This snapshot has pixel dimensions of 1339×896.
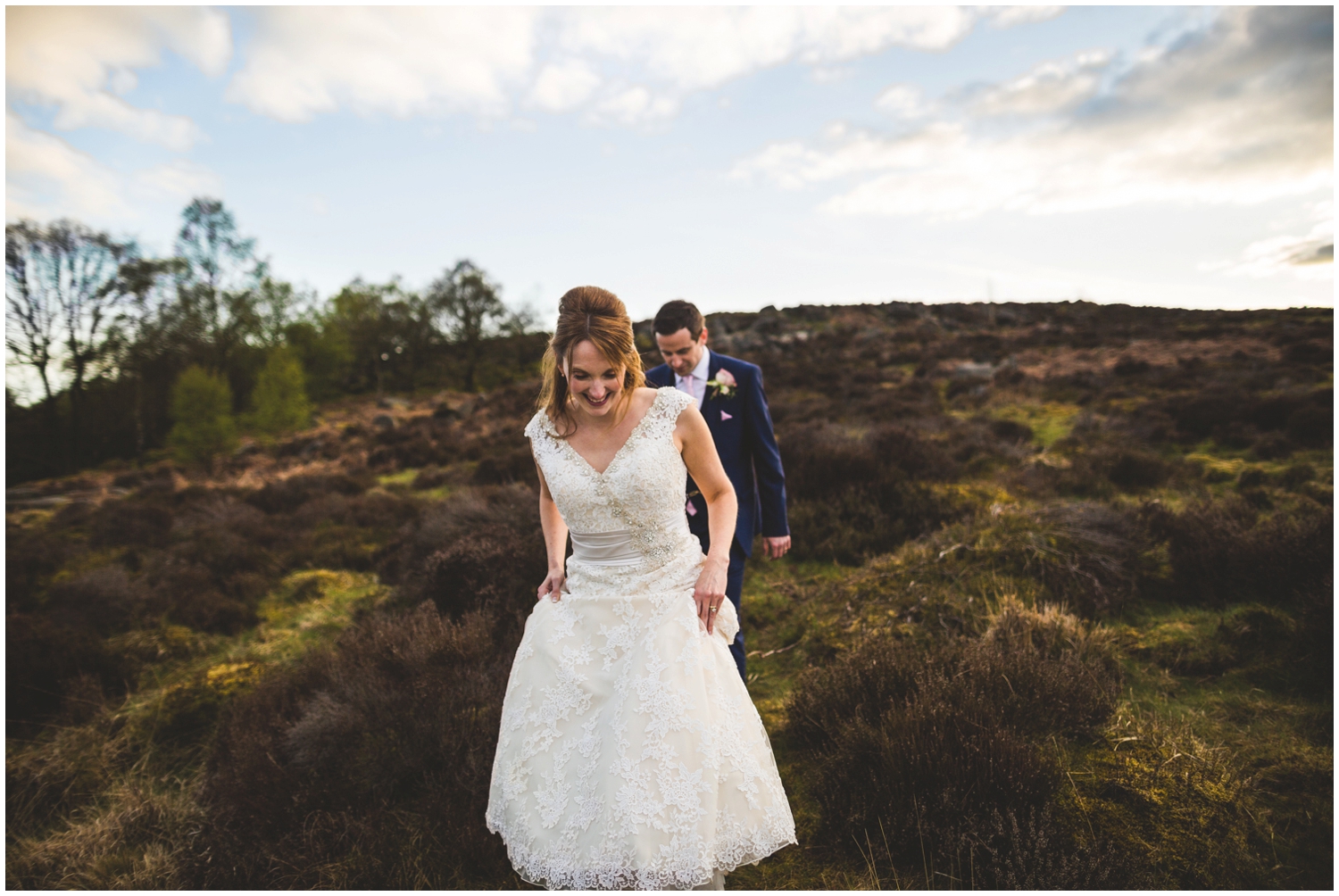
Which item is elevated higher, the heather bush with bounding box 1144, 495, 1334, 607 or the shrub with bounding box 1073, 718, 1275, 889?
the heather bush with bounding box 1144, 495, 1334, 607

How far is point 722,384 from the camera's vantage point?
3.28 meters

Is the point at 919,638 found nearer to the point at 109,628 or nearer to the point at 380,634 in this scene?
the point at 380,634

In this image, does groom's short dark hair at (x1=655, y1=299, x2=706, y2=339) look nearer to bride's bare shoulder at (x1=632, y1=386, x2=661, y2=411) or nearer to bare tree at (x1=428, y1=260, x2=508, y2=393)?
bride's bare shoulder at (x1=632, y1=386, x2=661, y2=411)

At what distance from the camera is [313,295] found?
3584 centimetres

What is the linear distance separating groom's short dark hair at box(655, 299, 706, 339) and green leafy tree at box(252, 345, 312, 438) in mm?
22441

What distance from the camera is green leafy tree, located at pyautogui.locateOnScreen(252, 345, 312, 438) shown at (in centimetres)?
2075

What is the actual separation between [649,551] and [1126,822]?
7.40 ft

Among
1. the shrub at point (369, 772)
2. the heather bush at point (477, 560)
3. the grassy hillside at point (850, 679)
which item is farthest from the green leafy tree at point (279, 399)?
the shrub at point (369, 772)

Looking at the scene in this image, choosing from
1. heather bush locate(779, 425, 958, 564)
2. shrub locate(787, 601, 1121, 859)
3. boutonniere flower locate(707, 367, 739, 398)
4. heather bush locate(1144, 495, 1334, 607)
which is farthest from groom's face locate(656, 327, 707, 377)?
heather bush locate(1144, 495, 1334, 607)

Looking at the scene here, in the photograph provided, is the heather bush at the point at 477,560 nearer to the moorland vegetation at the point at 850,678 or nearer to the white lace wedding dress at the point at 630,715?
the moorland vegetation at the point at 850,678

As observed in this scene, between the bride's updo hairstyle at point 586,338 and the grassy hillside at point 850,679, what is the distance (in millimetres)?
1979

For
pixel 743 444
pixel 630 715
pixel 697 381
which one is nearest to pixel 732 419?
pixel 743 444

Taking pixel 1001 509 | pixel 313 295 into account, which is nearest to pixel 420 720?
pixel 1001 509

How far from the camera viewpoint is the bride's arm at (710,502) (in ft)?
6.91
